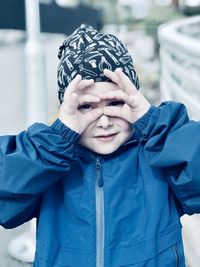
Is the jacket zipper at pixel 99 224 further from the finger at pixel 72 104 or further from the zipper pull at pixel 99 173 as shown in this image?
the finger at pixel 72 104

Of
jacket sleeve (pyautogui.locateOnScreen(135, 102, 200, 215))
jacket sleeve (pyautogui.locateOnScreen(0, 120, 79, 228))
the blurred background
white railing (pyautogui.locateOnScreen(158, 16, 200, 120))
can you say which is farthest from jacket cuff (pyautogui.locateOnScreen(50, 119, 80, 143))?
white railing (pyautogui.locateOnScreen(158, 16, 200, 120))

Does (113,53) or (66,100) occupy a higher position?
(113,53)

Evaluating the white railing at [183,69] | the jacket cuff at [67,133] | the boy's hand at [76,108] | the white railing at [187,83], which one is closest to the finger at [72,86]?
the boy's hand at [76,108]

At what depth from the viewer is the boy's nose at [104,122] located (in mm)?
1804

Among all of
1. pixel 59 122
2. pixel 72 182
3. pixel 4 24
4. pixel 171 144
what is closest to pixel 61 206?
pixel 72 182

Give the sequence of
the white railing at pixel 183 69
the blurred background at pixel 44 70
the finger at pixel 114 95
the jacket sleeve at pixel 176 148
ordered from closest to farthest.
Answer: the jacket sleeve at pixel 176 148
the finger at pixel 114 95
the blurred background at pixel 44 70
the white railing at pixel 183 69

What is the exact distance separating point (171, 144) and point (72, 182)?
0.36 m

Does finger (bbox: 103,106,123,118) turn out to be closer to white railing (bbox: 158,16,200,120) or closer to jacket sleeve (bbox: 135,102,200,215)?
jacket sleeve (bbox: 135,102,200,215)

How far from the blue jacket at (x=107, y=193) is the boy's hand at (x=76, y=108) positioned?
30 mm

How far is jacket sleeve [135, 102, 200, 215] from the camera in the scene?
5.53 ft

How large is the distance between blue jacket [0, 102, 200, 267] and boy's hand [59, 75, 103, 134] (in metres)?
0.03

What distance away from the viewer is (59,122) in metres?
1.81

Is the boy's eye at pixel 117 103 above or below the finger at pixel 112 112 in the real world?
above

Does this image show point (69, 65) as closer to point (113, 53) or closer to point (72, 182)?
point (113, 53)
